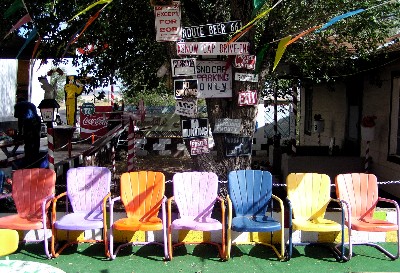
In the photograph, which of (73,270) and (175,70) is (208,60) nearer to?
(175,70)

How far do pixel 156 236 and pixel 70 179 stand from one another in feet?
3.81

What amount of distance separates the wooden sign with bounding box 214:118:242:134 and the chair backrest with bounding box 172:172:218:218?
58 centimetres

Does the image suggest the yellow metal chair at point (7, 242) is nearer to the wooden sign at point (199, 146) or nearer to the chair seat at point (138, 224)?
the chair seat at point (138, 224)

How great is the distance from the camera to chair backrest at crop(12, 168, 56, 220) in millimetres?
5355

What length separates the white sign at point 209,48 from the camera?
17.3 ft

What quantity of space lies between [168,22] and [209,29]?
45cm

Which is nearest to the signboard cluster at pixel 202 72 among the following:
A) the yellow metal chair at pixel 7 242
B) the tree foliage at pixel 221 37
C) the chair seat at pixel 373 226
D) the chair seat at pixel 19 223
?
the tree foliage at pixel 221 37

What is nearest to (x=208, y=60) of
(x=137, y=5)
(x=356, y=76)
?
(x=137, y=5)

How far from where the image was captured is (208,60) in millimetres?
5574

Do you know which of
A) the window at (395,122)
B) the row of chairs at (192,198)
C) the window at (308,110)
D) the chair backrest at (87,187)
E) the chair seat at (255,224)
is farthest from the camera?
the window at (308,110)

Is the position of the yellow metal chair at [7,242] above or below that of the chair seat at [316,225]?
above

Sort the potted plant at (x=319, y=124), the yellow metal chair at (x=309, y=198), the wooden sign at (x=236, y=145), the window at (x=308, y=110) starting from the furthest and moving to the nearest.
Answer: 1. the window at (x=308, y=110)
2. the potted plant at (x=319, y=124)
3. the wooden sign at (x=236, y=145)
4. the yellow metal chair at (x=309, y=198)

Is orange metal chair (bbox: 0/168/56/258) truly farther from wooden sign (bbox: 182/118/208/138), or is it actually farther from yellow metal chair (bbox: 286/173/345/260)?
yellow metal chair (bbox: 286/173/345/260)

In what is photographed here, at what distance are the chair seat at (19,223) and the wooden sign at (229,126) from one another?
2221mm
